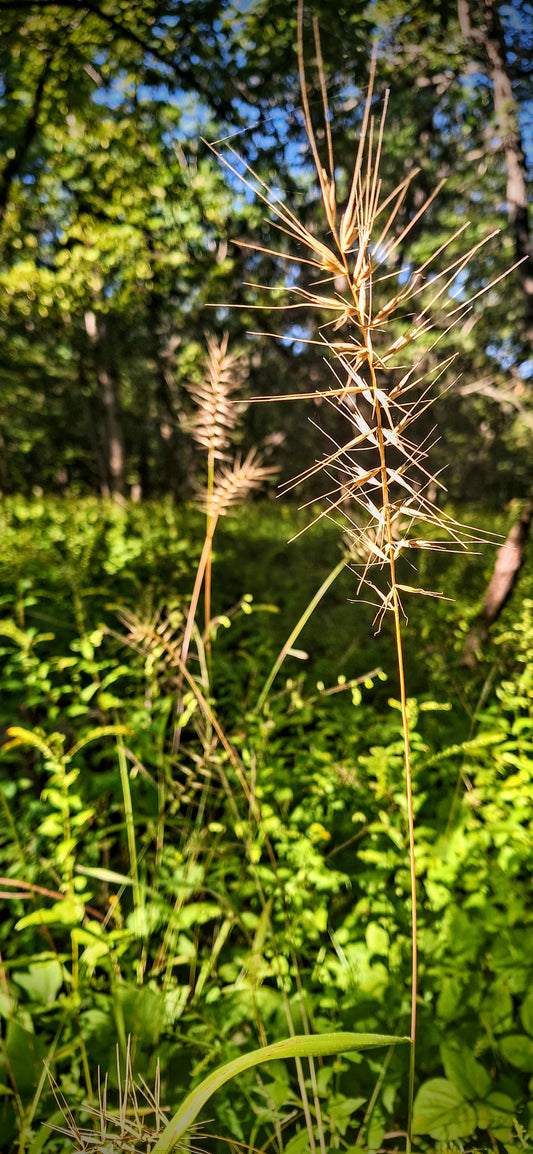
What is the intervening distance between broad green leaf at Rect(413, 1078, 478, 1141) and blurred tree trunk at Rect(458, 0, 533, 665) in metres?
→ 2.10

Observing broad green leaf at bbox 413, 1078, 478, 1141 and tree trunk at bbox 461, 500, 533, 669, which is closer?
broad green leaf at bbox 413, 1078, 478, 1141

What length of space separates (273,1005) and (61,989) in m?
0.74

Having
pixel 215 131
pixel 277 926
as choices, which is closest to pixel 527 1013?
pixel 277 926

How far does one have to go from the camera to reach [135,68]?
3652 mm

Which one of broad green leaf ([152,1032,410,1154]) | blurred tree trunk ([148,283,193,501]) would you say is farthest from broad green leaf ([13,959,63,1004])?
blurred tree trunk ([148,283,193,501])

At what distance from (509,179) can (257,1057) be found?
5280mm

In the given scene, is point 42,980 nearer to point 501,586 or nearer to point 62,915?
point 62,915

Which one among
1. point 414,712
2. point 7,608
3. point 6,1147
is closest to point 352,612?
point 414,712

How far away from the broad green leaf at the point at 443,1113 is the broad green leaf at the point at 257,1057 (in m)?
0.83

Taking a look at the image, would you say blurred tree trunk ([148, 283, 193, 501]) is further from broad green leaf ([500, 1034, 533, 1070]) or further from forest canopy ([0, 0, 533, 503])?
broad green leaf ([500, 1034, 533, 1070])

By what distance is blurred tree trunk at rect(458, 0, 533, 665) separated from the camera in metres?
3.21

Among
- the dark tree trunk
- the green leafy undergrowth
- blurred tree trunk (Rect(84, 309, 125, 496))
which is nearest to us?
the green leafy undergrowth

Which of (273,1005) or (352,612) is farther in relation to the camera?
(352,612)

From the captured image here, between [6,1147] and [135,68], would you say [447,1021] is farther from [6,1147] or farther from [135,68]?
[135,68]
